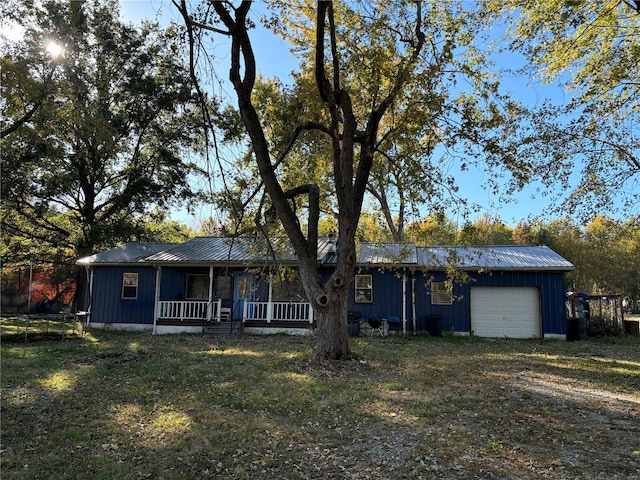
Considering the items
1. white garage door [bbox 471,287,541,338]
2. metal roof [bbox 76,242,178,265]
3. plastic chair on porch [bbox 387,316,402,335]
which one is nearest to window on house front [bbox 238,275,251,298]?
metal roof [bbox 76,242,178,265]

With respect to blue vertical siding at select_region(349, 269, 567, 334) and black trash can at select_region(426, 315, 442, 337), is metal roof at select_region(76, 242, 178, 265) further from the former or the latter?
black trash can at select_region(426, 315, 442, 337)

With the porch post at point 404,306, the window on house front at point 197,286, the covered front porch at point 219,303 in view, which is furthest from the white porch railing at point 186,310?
the porch post at point 404,306

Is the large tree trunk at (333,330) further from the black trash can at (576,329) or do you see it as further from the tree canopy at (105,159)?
the black trash can at (576,329)

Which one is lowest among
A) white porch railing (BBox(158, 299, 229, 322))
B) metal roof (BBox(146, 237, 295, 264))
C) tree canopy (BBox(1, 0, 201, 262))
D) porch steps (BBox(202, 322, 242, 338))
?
porch steps (BBox(202, 322, 242, 338))

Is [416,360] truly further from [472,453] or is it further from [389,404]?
[472,453]

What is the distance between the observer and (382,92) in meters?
10.2

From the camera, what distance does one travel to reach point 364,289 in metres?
16.4

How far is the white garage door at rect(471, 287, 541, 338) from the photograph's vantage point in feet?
51.3

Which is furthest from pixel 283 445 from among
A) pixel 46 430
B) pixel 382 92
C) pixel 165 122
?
pixel 165 122

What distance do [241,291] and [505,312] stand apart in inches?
392

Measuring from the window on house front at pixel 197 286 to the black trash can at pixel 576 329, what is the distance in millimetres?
13716

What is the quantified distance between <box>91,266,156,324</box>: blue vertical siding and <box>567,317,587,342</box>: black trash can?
51.0 feet

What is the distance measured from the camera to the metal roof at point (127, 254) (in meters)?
17.1

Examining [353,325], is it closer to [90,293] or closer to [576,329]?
[576,329]
